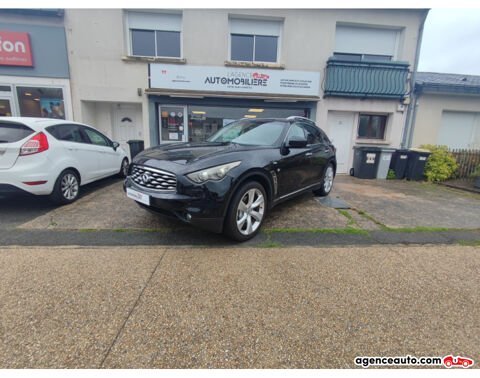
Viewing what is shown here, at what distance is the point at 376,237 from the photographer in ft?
11.1

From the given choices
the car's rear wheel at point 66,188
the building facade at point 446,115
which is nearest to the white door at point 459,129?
the building facade at point 446,115

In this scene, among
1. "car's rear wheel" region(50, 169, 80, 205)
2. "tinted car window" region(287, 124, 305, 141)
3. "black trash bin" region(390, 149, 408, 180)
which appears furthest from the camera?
"black trash bin" region(390, 149, 408, 180)

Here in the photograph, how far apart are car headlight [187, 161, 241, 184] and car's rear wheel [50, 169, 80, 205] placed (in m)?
2.93

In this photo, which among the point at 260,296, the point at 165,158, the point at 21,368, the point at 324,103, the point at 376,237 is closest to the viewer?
the point at 21,368

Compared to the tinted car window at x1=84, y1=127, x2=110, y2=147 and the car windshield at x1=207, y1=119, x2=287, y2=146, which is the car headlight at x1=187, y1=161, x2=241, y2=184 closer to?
the car windshield at x1=207, y1=119, x2=287, y2=146

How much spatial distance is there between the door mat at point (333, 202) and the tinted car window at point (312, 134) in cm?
126

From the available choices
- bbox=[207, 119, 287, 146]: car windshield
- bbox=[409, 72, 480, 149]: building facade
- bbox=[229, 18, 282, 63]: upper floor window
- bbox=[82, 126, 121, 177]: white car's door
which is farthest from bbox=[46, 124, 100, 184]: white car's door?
bbox=[409, 72, 480, 149]: building facade

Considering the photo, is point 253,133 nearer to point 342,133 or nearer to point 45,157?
point 45,157

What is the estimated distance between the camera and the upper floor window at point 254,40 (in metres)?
8.30

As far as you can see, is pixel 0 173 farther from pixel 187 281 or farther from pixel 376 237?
pixel 376 237

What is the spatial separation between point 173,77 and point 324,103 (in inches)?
211

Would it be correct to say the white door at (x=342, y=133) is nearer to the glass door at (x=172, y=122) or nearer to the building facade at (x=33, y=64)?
the glass door at (x=172, y=122)

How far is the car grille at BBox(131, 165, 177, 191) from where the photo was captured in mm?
2707

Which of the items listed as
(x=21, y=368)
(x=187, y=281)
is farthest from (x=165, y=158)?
(x=21, y=368)
